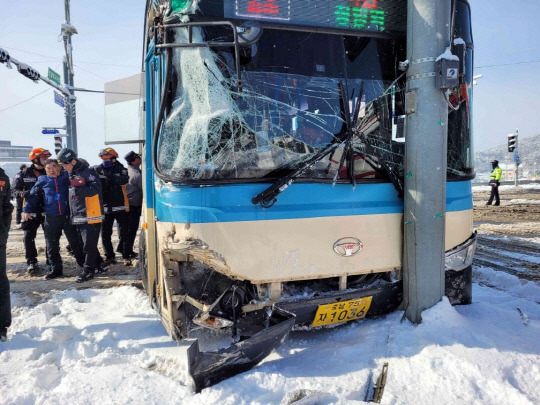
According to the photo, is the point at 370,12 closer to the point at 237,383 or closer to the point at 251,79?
the point at 251,79

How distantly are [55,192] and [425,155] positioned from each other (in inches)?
207

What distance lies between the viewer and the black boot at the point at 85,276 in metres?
5.89

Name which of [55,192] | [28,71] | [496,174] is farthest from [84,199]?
[496,174]

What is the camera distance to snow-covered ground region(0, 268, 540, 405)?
8.28 ft

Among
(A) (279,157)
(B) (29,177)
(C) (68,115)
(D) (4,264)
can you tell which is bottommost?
(D) (4,264)

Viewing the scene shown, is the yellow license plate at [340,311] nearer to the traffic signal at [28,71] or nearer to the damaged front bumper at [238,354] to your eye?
the damaged front bumper at [238,354]

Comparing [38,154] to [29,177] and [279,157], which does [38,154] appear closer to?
[29,177]

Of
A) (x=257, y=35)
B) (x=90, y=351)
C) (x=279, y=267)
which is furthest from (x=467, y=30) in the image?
(x=90, y=351)

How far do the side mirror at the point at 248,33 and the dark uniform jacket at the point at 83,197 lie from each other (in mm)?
3930

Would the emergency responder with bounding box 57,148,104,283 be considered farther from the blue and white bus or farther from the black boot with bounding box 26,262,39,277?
the blue and white bus

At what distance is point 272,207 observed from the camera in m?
2.91

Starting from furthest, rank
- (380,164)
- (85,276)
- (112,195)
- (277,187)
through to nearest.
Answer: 1. (112,195)
2. (85,276)
3. (380,164)
4. (277,187)

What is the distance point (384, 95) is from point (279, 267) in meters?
1.64

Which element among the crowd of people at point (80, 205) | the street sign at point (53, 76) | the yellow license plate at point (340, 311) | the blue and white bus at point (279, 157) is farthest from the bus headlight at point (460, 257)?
the street sign at point (53, 76)
